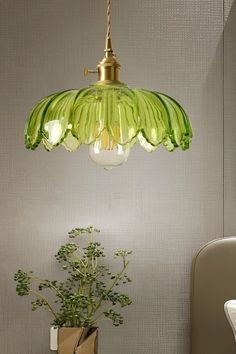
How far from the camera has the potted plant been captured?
2447mm

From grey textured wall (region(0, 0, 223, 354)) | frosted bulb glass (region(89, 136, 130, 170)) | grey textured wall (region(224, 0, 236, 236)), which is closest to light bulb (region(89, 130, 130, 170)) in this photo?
frosted bulb glass (region(89, 136, 130, 170))

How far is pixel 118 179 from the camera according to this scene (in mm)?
2721

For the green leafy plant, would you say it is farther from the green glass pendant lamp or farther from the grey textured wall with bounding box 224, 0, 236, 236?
the green glass pendant lamp

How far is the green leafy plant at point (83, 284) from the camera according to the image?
2.50m

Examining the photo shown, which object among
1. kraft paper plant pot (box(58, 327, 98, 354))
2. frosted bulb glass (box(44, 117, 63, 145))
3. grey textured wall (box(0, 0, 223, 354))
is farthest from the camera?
grey textured wall (box(0, 0, 223, 354))

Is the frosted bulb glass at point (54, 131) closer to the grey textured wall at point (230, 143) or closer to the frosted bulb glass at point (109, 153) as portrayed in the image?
the frosted bulb glass at point (109, 153)

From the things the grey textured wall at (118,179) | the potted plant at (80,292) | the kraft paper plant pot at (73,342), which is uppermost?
the grey textured wall at (118,179)

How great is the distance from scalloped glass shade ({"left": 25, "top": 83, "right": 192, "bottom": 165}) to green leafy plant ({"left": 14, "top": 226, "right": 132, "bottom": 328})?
1.03 m

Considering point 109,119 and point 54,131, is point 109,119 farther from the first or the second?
point 54,131

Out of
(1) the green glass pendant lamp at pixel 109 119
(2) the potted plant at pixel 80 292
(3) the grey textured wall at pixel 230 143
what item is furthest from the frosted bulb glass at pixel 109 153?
(3) the grey textured wall at pixel 230 143

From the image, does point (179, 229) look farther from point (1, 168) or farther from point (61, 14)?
point (61, 14)

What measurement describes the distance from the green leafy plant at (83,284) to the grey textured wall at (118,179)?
6cm

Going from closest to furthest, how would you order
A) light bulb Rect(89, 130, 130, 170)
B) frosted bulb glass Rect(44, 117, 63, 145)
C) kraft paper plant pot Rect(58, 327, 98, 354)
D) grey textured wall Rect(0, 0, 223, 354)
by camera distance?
frosted bulb glass Rect(44, 117, 63, 145) < light bulb Rect(89, 130, 130, 170) < kraft paper plant pot Rect(58, 327, 98, 354) < grey textured wall Rect(0, 0, 223, 354)

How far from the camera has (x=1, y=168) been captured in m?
→ 2.71
